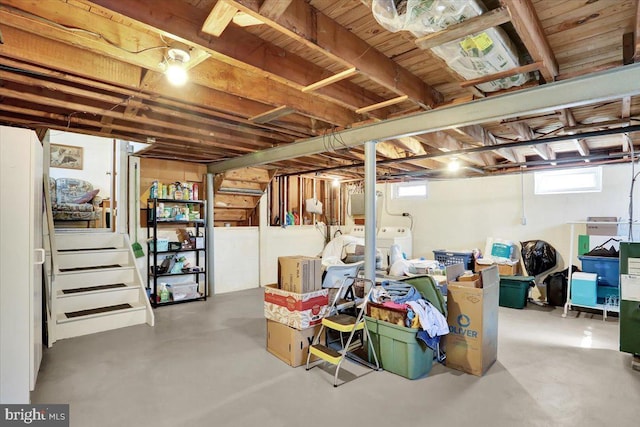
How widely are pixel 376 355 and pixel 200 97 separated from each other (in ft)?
9.28

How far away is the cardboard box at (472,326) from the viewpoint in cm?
291

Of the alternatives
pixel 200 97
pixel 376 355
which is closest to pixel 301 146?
pixel 200 97

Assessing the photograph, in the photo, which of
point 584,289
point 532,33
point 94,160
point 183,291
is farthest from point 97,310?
point 584,289

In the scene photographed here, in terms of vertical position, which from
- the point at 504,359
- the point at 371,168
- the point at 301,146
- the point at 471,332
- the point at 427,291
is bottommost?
the point at 504,359

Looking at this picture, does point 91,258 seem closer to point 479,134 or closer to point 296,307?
point 296,307

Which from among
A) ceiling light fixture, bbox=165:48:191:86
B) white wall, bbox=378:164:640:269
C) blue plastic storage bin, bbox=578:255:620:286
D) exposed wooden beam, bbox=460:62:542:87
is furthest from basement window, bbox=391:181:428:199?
ceiling light fixture, bbox=165:48:191:86

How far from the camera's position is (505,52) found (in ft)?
6.53

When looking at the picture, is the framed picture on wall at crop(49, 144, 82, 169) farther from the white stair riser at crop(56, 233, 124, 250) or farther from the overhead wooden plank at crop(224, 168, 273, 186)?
the overhead wooden plank at crop(224, 168, 273, 186)

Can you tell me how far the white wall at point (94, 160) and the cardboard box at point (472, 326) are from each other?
6961 millimetres

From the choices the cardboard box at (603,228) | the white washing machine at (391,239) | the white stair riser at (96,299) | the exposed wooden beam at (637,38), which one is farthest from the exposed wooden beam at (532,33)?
the white stair riser at (96,299)

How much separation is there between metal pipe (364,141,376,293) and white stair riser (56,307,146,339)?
3.06 meters

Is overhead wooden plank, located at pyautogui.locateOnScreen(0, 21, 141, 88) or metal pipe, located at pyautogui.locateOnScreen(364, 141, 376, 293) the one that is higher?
overhead wooden plank, located at pyautogui.locateOnScreen(0, 21, 141, 88)

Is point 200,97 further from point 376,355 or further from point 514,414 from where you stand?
point 514,414
